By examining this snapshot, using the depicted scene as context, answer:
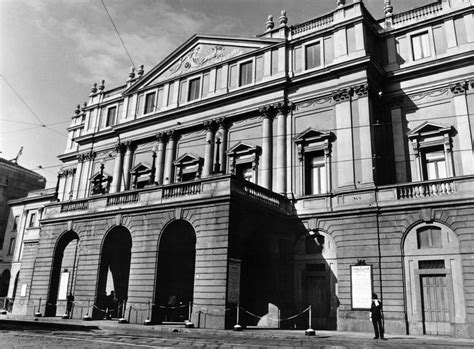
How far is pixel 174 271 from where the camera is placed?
26.8 meters

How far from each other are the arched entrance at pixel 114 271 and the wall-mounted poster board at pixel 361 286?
42.2 feet

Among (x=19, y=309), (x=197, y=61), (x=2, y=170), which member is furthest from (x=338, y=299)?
(x=2, y=170)

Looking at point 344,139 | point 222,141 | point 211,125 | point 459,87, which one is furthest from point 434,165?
point 211,125

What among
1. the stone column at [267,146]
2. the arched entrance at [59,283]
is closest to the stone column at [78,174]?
the arched entrance at [59,283]

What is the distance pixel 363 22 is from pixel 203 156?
14020 mm

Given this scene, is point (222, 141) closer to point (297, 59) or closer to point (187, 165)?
point (187, 165)

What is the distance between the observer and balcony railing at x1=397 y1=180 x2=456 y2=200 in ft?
75.9

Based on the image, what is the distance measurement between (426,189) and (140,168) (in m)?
21.8

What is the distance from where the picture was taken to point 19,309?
Answer: 112ft

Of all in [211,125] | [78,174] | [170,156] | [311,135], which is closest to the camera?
[311,135]

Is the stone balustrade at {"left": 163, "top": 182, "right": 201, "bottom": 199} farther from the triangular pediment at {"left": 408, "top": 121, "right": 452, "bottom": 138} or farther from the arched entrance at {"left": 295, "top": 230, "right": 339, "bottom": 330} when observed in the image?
the triangular pediment at {"left": 408, "top": 121, "right": 452, "bottom": 138}

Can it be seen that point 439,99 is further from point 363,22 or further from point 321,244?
point 321,244

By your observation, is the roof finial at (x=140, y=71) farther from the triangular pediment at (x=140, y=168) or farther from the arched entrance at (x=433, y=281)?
the arched entrance at (x=433, y=281)

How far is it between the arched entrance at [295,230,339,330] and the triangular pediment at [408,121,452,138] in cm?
792
